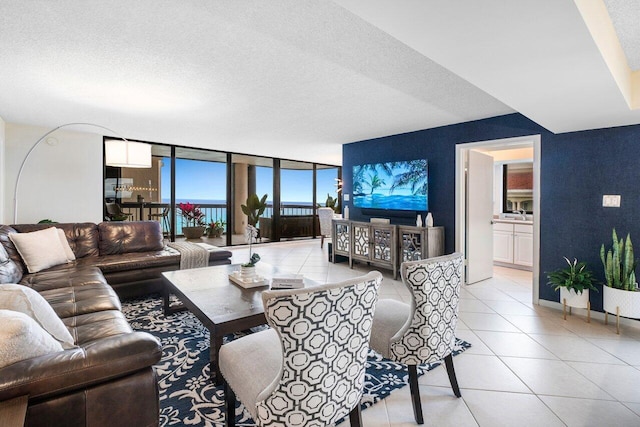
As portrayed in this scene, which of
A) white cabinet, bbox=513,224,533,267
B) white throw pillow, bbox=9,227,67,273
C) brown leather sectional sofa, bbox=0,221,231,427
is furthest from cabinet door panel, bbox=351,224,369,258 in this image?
Result: white throw pillow, bbox=9,227,67,273

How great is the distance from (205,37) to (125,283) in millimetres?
2718

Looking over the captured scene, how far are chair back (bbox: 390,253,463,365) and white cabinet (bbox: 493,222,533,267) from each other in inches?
162

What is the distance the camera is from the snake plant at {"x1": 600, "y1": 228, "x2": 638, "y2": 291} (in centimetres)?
274

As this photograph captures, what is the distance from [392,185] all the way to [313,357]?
13.7 feet

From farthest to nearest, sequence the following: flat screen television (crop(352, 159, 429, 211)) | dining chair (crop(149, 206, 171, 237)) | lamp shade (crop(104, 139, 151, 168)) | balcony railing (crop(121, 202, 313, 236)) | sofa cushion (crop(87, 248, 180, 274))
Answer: dining chair (crop(149, 206, 171, 237)) → balcony railing (crop(121, 202, 313, 236)) → flat screen television (crop(352, 159, 429, 211)) → lamp shade (crop(104, 139, 151, 168)) → sofa cushion (crop(87, 248, 180, 274))

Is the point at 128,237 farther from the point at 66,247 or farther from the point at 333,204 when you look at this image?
the point at 333,204

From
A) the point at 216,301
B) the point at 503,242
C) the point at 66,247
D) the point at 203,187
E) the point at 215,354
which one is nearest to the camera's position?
the point at 215,354

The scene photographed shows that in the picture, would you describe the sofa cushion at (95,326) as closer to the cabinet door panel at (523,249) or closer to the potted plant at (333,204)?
the cabinet door panel at (523,249)

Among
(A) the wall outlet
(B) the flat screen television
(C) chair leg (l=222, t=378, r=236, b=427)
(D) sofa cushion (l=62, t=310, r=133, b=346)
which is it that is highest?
(B) the flat screen television

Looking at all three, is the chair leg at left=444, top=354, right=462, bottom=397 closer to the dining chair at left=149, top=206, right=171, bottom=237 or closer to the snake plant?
the snake plant

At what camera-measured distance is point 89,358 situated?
45.8 inches

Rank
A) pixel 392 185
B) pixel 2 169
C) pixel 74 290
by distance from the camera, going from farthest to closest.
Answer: pixel 392 185, pixel 2 169, pixel 74 290

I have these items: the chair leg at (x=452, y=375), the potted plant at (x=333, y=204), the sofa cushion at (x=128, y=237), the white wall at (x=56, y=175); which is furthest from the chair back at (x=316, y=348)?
the potted plant at (x=333, y=204)

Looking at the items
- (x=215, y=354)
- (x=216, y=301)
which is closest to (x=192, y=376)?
(x=215, y=354)
